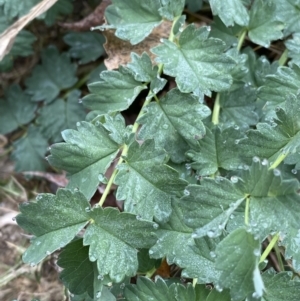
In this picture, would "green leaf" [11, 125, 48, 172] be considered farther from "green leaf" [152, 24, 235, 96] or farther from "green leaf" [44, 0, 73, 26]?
"green leaf" [152, 24, 235, 96]

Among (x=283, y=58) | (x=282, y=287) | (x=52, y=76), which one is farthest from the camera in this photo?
(x=52, y=76)

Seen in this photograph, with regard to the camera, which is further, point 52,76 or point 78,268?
point 52,76

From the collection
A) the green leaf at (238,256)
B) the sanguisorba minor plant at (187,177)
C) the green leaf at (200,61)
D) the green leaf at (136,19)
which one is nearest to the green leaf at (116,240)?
the sanguisorba minor plant at (187,177)

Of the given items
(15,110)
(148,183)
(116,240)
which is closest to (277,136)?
(148,183)

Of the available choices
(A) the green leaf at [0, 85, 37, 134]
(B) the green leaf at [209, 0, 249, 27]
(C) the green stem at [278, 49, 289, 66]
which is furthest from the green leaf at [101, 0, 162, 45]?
(A) the green leaf at [0, 85, 37, 134]

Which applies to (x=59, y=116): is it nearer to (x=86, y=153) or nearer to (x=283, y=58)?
(x=86, y=153)

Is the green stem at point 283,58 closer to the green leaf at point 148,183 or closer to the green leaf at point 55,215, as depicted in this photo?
the green leaf at point 148,183

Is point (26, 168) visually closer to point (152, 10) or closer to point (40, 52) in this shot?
point (40, 52)
